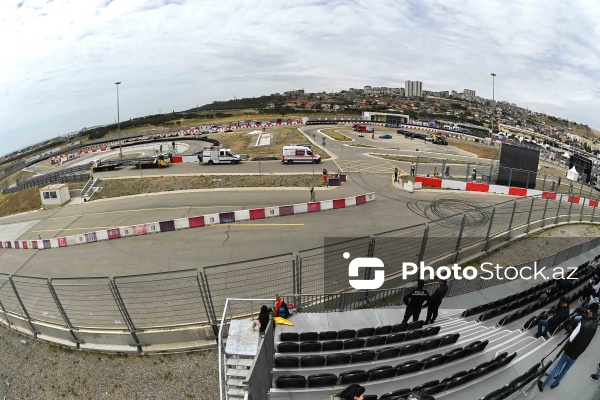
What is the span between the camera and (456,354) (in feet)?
23.1

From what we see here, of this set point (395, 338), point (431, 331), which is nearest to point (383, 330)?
point (395, 338)

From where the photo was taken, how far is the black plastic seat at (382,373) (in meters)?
6.39

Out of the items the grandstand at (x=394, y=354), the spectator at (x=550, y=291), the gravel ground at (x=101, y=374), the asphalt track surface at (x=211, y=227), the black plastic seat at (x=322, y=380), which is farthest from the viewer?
the asphalt track surface at (x=211, y=227)

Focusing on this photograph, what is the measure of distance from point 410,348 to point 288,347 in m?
2.71

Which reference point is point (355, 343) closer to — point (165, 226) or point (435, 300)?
point (435, 300)

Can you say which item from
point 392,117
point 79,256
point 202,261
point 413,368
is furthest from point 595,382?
point 392,117

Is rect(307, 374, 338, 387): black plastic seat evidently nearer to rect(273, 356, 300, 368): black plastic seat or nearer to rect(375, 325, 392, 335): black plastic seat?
rect(273, 356, 300, 368): black plastic seat

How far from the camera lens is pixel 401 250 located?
1076cm

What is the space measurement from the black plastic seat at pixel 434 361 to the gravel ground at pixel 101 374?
5034 millimetres

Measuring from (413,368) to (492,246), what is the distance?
32.7 ft

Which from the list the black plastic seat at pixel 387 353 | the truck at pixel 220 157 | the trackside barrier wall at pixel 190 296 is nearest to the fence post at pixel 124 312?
the trackside barrier wall at pixel 190 296

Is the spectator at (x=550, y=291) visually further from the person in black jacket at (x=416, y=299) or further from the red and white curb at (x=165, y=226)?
the red and white curb at (x=165, y=226)

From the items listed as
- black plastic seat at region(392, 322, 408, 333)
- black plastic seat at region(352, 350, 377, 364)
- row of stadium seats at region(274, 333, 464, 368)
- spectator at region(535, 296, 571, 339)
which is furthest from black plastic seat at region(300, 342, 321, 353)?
spectator at region(535, 296, 571, 339)

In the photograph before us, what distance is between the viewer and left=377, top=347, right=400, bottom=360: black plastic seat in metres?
7.06
